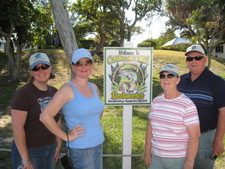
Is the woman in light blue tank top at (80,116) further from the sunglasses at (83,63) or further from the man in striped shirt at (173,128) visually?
the man in striped shirt at (173,128)

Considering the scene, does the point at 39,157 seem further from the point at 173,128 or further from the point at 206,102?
the point at 206,102

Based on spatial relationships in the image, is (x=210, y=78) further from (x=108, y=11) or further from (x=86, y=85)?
(x=108, y=11)

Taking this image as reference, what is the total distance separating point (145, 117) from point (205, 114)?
4624mm

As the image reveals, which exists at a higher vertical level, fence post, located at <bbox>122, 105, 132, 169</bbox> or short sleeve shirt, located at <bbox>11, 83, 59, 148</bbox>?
short sleeve shirt, located at <bbox>11, 83, 59, 148</bbox>

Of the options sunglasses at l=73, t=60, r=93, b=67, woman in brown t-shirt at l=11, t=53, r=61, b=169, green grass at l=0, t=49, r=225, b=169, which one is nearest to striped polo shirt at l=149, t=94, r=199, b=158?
sunglasses at l=73, t=60, r=93, b=67

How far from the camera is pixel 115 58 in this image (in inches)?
134

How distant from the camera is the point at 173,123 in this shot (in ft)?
7.18

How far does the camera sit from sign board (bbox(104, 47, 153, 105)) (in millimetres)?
3414

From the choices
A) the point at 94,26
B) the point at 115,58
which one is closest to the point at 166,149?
the point at 115,58

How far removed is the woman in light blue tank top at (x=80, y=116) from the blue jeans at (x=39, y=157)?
1.19ft

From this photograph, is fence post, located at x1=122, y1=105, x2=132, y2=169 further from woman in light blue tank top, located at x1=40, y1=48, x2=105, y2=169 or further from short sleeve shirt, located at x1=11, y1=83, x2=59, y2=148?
short sleeve shirt, located at x1=11, y1=83, x2=59, y2=148

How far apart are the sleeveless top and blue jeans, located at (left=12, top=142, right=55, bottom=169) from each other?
39cm

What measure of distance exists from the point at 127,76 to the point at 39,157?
5.33 ft

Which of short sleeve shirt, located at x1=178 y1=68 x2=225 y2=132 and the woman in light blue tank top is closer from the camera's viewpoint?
the woman in light blue tank top
